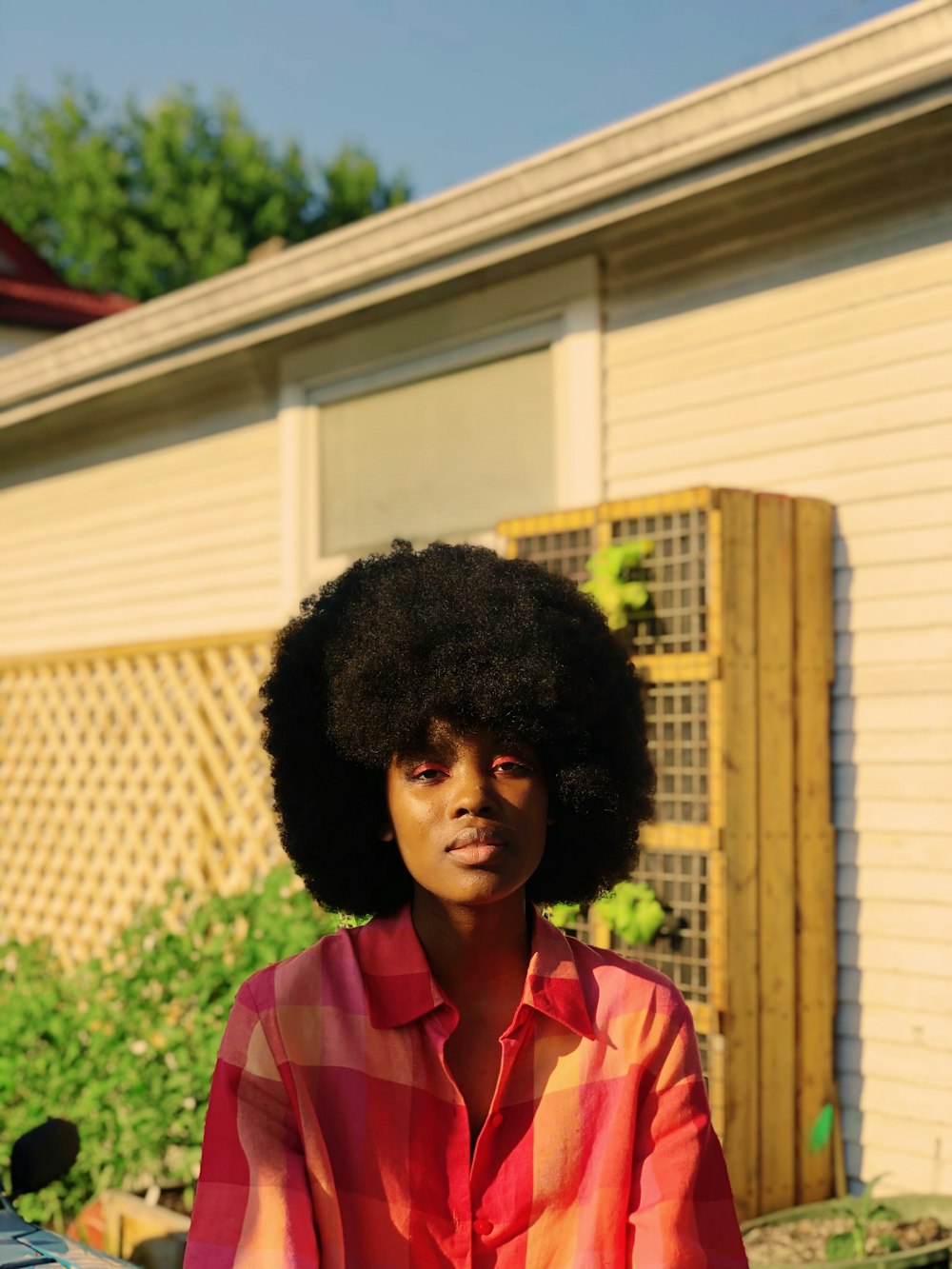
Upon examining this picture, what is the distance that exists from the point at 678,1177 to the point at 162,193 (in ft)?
122

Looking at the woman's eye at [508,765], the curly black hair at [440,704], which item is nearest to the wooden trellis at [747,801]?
the curly black hair at [440,704]

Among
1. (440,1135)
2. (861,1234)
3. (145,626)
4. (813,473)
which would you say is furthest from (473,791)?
(145,626)

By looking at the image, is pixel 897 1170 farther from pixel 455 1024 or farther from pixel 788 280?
pixel 455 1024

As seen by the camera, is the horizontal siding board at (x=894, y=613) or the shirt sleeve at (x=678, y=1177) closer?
the shirt sleeve at (x=678, y=1177)

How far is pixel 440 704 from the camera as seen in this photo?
2.04m

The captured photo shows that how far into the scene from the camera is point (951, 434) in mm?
4781

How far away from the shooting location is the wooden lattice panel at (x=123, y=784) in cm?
732

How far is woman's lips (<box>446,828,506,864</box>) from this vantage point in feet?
6.49

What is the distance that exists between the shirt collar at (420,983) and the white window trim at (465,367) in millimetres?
3944

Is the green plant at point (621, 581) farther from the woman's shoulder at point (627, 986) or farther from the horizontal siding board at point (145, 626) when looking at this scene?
the horizontal siding board at point (145, 626)

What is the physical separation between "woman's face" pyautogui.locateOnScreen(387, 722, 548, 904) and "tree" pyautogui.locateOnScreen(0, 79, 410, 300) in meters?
33.9

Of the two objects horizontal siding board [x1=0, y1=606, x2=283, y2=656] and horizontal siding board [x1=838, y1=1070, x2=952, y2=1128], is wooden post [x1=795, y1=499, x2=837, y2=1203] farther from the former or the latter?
horizontal siding board [x1=0, y1=606, x2=283, y2=656]

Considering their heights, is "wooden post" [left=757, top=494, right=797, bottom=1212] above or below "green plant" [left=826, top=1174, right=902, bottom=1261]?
above

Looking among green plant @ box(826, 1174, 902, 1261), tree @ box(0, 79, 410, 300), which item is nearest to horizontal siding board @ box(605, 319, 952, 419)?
green plant @ box(826, 1174, 902, 1261)
